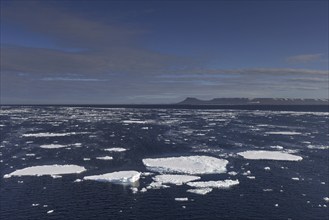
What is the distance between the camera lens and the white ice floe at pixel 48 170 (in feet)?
117

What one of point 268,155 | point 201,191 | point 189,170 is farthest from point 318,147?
point 201,191

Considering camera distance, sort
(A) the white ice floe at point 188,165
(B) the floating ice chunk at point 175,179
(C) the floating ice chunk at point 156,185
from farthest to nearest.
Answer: (A) the white ice floe at point 188,165
(B) the floating ice chunk at point 175,179
(C) the floating ice chunk at point 156,185

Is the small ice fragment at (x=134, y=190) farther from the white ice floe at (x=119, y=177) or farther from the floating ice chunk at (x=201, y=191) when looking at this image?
the floating ice chunk at (x=201, y=191)

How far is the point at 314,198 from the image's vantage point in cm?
2888

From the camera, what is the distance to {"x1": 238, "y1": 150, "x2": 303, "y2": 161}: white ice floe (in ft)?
145

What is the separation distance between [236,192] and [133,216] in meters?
9.86

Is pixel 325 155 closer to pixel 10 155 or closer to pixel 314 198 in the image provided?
pixel 314 198

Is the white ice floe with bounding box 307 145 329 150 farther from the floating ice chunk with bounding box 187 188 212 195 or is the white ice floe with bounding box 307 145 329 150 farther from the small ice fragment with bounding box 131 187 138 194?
the small ice fragment with bounding box 131 187 138 194

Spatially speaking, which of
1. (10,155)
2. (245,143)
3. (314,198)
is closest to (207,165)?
(314,198)

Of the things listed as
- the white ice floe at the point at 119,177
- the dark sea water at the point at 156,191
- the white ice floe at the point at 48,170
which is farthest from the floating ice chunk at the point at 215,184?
the white ice floe at the point at 48,170

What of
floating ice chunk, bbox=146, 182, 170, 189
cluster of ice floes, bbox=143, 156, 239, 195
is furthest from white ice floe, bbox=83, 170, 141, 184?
floating ice chunk, bbox=146, 182, 170, 189

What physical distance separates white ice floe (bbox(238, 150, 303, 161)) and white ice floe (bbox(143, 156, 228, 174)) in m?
Answer: 5.31

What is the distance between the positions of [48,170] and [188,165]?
15.0 m

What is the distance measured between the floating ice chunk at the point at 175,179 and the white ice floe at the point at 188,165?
2.06 meters
